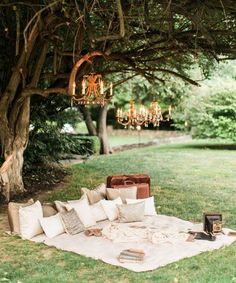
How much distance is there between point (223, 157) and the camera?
1914cm

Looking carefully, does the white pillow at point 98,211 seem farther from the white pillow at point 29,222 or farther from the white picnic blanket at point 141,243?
the white pillow at point 29,222

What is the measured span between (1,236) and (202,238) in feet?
11.3

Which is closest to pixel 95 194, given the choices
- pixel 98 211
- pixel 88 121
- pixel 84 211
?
pixel 98 211

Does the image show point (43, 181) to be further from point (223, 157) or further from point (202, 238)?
point (223, 157)

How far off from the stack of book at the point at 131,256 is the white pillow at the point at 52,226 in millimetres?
1653

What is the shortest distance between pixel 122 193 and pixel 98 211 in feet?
2.72

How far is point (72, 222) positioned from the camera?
832 centimetres

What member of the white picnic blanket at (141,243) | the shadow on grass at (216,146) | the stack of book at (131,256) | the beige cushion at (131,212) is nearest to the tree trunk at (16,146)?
the beige cushion at (131,212)

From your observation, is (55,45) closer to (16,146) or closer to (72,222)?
(16,146)

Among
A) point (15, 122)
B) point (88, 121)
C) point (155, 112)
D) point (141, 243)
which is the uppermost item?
point (155, 112)

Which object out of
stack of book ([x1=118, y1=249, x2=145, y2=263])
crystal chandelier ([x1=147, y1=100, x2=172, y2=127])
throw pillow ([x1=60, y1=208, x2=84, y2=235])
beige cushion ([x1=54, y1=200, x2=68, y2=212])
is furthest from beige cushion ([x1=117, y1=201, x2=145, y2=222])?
crystal chandelier ([x1=147, y1=100, x2=172, y2=127])

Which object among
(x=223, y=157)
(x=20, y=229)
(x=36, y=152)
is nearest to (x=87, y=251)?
(x=20, y=229)

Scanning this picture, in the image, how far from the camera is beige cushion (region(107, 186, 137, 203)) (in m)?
9.59

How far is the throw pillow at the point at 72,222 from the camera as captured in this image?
8227 millimetres
